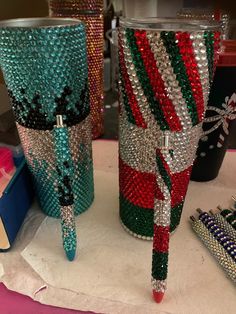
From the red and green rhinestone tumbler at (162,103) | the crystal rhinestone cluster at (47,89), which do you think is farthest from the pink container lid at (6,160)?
the red and green rhinestone tumbler at (162,103)

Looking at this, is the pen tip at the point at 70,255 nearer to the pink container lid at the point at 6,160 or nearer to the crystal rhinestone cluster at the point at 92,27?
the pink container lid at the point at 6,160

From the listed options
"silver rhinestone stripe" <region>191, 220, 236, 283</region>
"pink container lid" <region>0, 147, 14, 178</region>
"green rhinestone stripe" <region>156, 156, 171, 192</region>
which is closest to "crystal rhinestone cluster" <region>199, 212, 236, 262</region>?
"silver rhinestone stripe" <region>191, 220, 236, 283</region>

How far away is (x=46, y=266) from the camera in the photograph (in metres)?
0.30

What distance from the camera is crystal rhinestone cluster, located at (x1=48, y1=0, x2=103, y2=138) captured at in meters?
0.44

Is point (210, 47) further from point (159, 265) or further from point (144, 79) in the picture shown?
point (159, 265)

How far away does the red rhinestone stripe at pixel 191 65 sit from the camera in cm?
21

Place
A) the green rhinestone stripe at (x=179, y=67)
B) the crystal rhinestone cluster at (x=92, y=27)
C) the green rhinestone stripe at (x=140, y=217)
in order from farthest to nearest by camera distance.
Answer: the crystal rhinestone cluster at (x=92, y=27)
the green rhinestone stripe at (x=140, y=217)
the green rhinestone stripe at (x=179, y=67)

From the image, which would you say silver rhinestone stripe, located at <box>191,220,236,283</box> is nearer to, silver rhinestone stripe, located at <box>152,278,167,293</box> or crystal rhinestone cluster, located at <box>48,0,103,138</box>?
silver rhinestone stripe, located at <box>152,278,167,293</box>

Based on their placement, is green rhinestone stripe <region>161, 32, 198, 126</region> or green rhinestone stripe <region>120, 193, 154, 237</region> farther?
green rhinestone stripe <region>120, 193, 154, 237</region>

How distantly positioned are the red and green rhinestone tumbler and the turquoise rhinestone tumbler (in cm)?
5

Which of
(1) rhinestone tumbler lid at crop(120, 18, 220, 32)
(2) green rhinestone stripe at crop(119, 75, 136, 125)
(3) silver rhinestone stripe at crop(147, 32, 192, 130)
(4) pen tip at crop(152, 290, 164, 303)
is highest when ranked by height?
(1) rhinestone tumbler lid at crop(120, 18, 220, 32)

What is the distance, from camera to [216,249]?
305 mm

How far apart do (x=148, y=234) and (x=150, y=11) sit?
592mm

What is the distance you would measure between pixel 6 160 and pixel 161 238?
0.66ft
